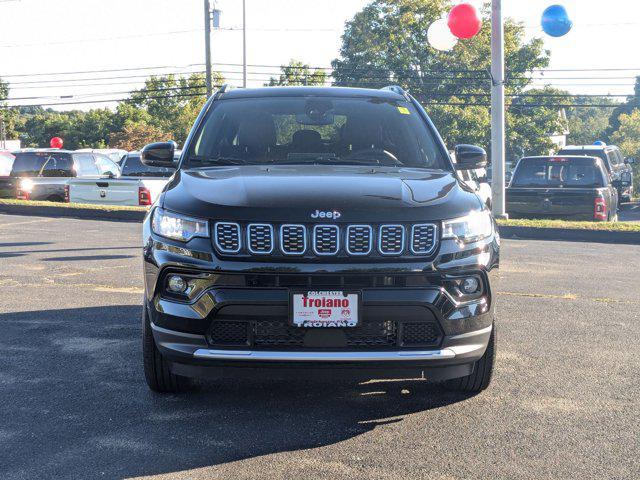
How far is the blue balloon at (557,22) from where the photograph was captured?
1612 cm

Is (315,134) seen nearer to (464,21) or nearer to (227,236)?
(227,236)

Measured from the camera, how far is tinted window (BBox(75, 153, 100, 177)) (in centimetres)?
1920

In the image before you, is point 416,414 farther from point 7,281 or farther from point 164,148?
point 7,281

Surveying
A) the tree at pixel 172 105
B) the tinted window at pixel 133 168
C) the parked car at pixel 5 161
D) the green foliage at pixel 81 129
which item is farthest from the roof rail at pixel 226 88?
the green foliage at pixel 81 129

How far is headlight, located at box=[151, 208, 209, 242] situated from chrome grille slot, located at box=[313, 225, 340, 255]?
53cm

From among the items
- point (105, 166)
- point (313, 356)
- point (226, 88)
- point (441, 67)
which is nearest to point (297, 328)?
point (313, 356)

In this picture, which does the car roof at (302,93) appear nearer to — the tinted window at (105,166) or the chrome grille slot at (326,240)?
the chrome grille slot at (326,240)

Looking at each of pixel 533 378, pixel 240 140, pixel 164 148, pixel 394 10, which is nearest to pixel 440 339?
pixel 533 378

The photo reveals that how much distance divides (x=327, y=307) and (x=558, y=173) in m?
12.6

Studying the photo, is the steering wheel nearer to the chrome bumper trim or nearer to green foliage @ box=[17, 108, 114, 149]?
the chrome bumper trim

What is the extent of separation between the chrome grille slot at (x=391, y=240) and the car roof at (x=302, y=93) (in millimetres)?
2153

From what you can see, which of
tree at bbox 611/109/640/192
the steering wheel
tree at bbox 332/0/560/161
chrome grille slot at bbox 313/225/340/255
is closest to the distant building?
tree at bbox 332/0/560/161

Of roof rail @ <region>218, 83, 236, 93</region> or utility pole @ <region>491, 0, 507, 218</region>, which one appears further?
utility pole @ <region>491, 0, 507, 218</region>

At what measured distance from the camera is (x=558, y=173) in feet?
51.3
